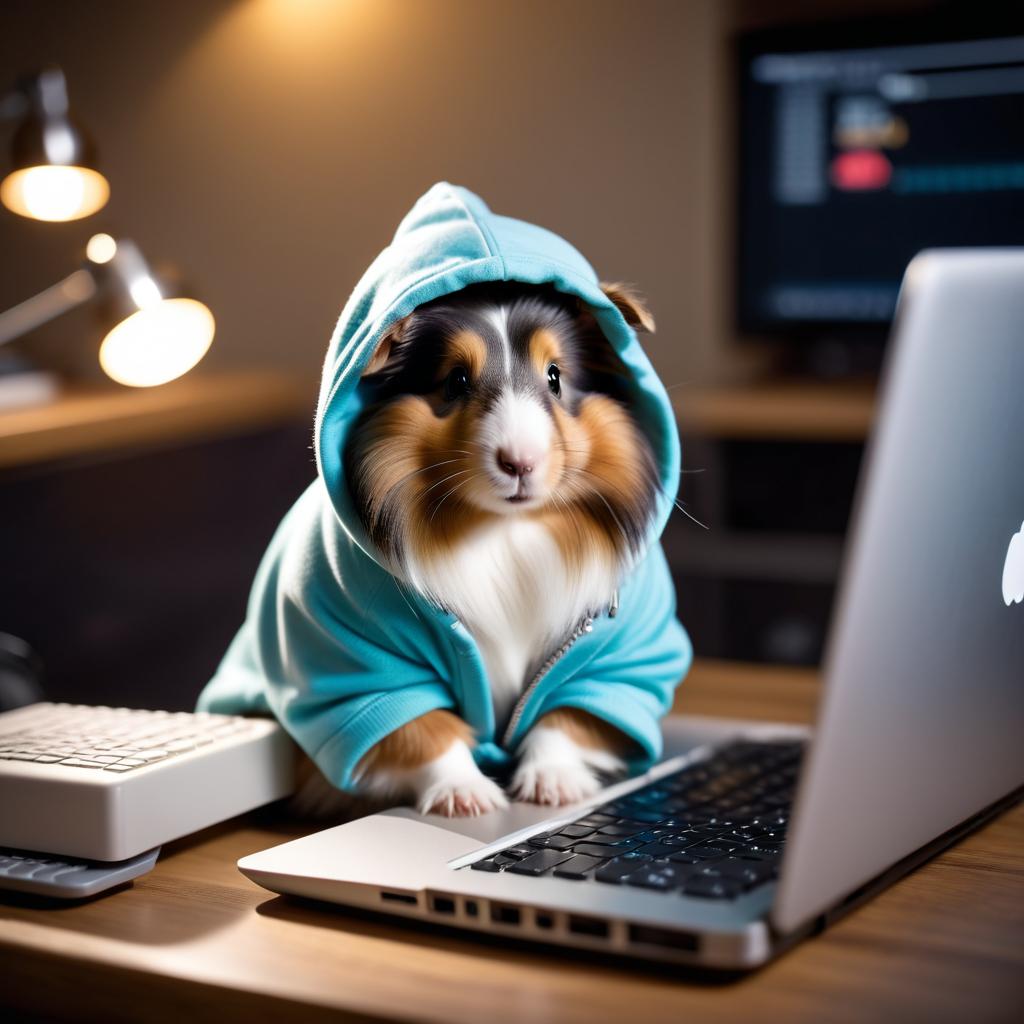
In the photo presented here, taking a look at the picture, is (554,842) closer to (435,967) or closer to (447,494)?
(435,967)

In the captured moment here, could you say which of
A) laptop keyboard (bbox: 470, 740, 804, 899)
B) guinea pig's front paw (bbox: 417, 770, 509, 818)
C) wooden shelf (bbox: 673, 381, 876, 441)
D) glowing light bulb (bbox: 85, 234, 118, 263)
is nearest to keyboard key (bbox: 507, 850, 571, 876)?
laptop keyboard (bbox: 470, 740, 804, 899)

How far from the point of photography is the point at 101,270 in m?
1.50

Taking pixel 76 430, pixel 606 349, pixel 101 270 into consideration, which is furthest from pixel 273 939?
pixel 76 430

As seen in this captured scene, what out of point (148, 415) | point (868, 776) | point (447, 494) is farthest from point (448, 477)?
point (148, 415)

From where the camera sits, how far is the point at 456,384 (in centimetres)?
85

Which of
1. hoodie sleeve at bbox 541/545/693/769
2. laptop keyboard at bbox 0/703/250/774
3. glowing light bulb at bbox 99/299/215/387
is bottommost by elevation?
laptop keyboard at bbox 0/703/250/774

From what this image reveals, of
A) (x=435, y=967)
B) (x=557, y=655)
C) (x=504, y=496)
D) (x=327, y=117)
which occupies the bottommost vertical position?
(x=435, y=967)

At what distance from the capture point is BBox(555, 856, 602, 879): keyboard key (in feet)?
2.16

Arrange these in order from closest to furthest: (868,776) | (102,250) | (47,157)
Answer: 1. (868,776)
2. (47,157)
3. (102,250)

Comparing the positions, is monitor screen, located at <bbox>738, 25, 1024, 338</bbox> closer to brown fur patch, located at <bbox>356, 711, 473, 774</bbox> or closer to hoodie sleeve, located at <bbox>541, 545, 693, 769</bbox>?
hoodie sleeve, located at <bbox>541, 545, 693, 769</bbox>

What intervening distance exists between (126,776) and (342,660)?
0.16 metres

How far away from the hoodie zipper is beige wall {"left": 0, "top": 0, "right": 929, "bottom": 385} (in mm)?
658

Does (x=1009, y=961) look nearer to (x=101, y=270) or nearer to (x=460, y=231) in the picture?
(x=460, y=231)

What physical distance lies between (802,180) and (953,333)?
6.36 feet
